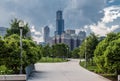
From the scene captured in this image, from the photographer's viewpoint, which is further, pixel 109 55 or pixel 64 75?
pixel 64 75

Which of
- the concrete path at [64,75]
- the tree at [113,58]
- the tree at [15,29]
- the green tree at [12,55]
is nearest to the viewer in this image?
the tree at [113,58]

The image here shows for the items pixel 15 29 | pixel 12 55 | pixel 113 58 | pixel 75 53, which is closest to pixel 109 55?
pixel 113 58

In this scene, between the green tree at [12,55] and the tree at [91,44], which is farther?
the tree at [91,44]

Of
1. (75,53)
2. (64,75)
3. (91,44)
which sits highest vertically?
(75,53)

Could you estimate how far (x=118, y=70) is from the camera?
86.5 feet

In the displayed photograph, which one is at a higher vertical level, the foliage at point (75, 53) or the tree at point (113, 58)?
the foliage at point (75, 53)

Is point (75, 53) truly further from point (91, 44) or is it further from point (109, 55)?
point (109, 55)

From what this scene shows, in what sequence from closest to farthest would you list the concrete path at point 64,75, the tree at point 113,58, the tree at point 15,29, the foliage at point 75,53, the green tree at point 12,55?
1. the tree at point 113,58
2. the green tree at point 12,55
3. the concrete path at point 64,75
4. the tree at point 15,29
5. the foliage at point 75,53

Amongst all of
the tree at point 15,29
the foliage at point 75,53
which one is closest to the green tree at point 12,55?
the tree at point 15,29

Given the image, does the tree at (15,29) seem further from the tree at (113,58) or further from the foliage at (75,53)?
the foliage at (75,53)

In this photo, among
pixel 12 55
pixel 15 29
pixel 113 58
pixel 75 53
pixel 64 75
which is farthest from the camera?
pixel 75 53

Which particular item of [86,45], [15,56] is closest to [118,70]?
[15,56]

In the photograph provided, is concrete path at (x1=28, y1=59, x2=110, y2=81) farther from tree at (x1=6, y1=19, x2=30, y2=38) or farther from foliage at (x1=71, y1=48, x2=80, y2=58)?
foliage at (x1=71, y1=48, x2=80, y2=58)

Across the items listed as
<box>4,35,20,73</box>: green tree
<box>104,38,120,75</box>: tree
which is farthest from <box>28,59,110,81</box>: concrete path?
<box>104,38,120,75</box>: tree
